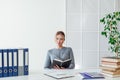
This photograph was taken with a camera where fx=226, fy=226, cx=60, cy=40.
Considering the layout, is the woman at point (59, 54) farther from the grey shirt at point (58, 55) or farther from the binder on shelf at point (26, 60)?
the binder on shelf at point (26, 60)

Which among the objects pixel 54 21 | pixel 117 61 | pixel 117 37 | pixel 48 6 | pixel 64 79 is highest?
pixel 48 6

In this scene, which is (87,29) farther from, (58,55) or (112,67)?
(112,67)

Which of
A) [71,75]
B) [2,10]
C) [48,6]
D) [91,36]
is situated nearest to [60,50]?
[71,75]

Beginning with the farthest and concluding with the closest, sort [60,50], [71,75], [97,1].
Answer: [97,1]
[60,50]
[71,75]

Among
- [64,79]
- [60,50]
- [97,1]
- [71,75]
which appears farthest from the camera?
[97,1]

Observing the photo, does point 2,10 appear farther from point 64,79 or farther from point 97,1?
point 64,79

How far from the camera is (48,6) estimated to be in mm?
5090

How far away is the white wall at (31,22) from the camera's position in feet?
16.7

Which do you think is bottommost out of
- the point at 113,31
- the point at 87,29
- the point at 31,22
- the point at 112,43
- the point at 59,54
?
the point at 59,54

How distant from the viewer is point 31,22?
510cm

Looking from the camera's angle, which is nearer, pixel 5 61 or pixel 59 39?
pixel 5 61

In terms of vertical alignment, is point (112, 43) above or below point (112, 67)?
above

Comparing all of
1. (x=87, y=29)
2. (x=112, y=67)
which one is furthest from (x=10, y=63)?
(x=87, y=29)

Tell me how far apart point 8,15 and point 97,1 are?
6.56 feet
